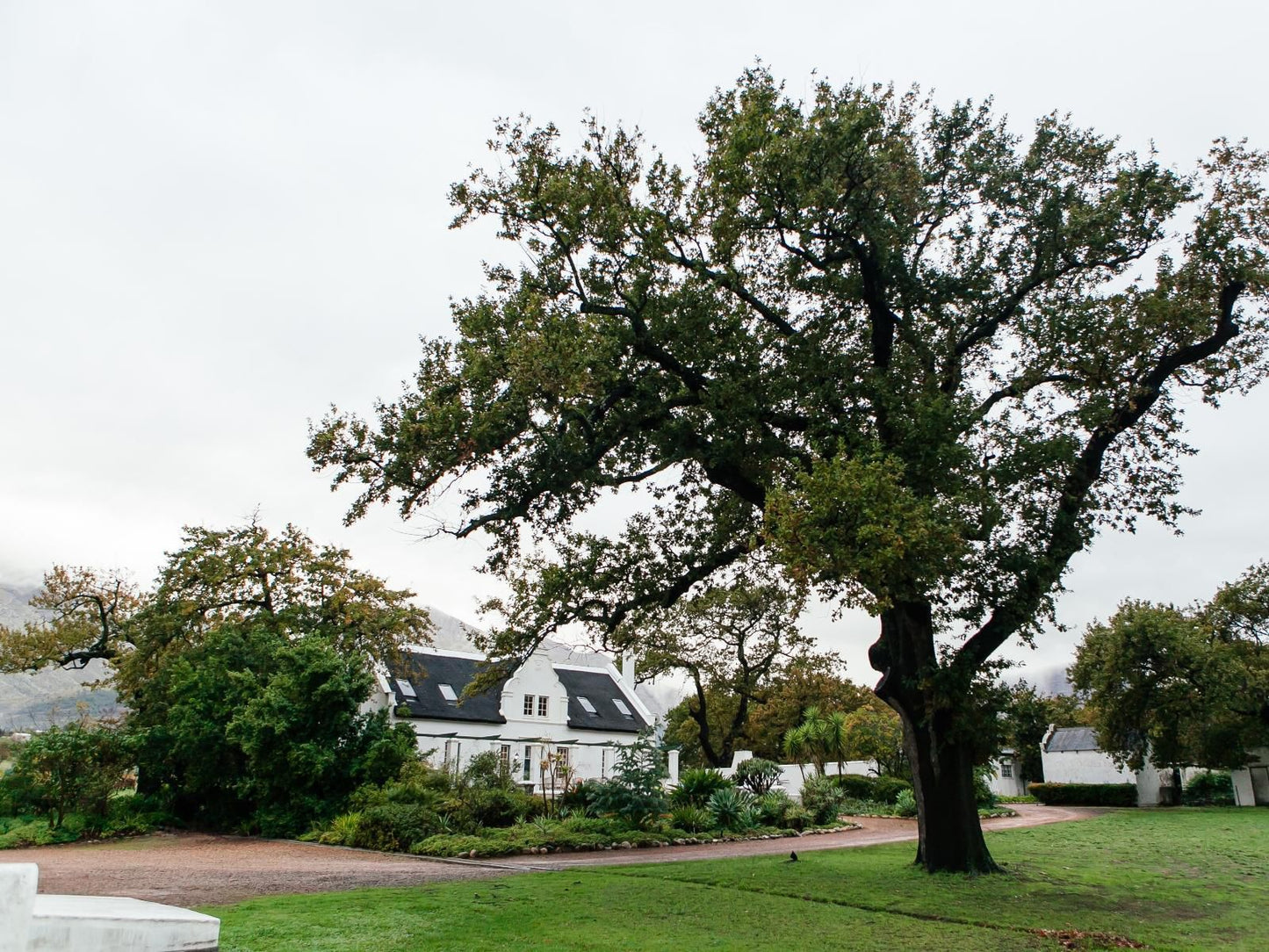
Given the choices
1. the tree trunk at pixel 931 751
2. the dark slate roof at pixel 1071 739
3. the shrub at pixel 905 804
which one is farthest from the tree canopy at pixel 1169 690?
the tree trunk at pixel 931 751

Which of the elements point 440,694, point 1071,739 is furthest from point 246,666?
point 1071,739

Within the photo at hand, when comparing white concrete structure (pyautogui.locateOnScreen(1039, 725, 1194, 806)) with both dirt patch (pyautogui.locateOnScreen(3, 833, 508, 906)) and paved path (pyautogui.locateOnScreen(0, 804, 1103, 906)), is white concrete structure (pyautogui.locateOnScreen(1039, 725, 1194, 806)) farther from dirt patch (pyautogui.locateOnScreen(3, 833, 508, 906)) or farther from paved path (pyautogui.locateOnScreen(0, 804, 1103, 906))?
dirt patch (pyautogui.locateOnScreen(3, 833, 508, 906))

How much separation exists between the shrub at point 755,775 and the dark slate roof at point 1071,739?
29298 millimetres

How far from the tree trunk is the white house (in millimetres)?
19041

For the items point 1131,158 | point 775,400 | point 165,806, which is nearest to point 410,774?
point 165,806

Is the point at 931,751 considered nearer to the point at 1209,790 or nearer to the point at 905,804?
the point at 905,804

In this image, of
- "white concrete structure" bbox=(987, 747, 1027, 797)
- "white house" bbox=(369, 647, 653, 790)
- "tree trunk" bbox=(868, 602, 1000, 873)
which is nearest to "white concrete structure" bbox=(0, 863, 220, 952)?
"tree trunk" bbox=(868, 602, 1000, 873)

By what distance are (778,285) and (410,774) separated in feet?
47.0

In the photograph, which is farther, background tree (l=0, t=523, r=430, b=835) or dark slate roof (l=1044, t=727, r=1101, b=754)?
dark slate roof (l=1044, t=727, r=1101, b=754)

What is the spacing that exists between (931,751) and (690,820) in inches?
350

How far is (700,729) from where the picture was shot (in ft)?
143

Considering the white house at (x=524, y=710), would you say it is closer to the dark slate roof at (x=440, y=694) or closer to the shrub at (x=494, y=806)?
the dark slate roof at (x=440, y=694)

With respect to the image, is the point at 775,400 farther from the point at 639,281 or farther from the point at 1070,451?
the point at 1070,451

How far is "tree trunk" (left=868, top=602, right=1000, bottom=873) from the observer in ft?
42.3
